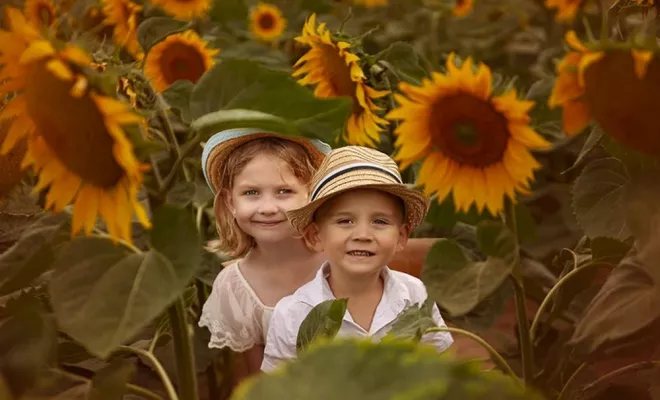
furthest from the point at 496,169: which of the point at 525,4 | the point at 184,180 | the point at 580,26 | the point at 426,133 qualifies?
the point at 525,4

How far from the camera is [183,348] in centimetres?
60

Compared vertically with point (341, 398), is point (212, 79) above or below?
above

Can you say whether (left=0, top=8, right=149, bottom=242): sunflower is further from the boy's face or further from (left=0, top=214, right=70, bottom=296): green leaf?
the boy's face

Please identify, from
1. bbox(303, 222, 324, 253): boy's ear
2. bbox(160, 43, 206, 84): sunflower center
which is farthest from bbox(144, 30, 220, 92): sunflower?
bbox(303, 222, 324, 253): boy's ear

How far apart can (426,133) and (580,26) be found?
1.38m

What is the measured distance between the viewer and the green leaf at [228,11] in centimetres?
167

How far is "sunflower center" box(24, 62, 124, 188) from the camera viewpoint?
47 centimetres

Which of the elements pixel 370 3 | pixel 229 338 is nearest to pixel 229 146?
pixel 229 338

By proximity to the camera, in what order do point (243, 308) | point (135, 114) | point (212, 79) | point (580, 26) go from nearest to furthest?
1. point (135, 114)
2. point (212, 79)
3. point (243, 308)
4. point (580, 26)

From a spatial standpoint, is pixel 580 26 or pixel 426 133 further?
pixel 580 26

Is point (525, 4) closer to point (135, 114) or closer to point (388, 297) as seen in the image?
point (388, 297)

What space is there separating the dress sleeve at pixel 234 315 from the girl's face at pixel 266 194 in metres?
0.10

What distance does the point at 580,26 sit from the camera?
1.91m

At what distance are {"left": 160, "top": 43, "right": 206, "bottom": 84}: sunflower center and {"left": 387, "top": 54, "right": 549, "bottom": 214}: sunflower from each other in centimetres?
47
